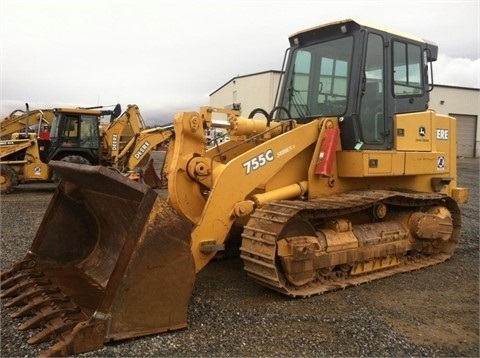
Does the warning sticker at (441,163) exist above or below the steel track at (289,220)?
above

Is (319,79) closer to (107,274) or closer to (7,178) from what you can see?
(107,274)

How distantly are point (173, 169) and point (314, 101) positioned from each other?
90.1 inches

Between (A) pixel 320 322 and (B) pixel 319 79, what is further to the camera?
(B) pixel 319 79

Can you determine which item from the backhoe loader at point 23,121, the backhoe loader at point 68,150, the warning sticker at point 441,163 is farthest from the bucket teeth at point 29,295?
the backhoe loader at point 23,121

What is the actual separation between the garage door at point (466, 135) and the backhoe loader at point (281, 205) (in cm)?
2809

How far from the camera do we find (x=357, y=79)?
5.41 m

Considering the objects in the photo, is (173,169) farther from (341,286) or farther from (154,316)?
(341,286)

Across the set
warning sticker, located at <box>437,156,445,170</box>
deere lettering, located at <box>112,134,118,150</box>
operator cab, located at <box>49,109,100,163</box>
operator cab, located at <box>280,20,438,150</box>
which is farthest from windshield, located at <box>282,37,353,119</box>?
deere lettering, located at <box>112,134,118,150</box>

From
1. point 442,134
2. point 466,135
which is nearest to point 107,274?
point 442,134

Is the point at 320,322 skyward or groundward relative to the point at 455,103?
groundward

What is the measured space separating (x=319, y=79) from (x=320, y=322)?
3211mm

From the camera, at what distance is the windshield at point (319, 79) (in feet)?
18.4

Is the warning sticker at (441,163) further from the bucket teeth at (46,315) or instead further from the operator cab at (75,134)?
the operator cab at (75,134)

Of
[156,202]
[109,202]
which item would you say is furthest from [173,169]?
[156,202]
